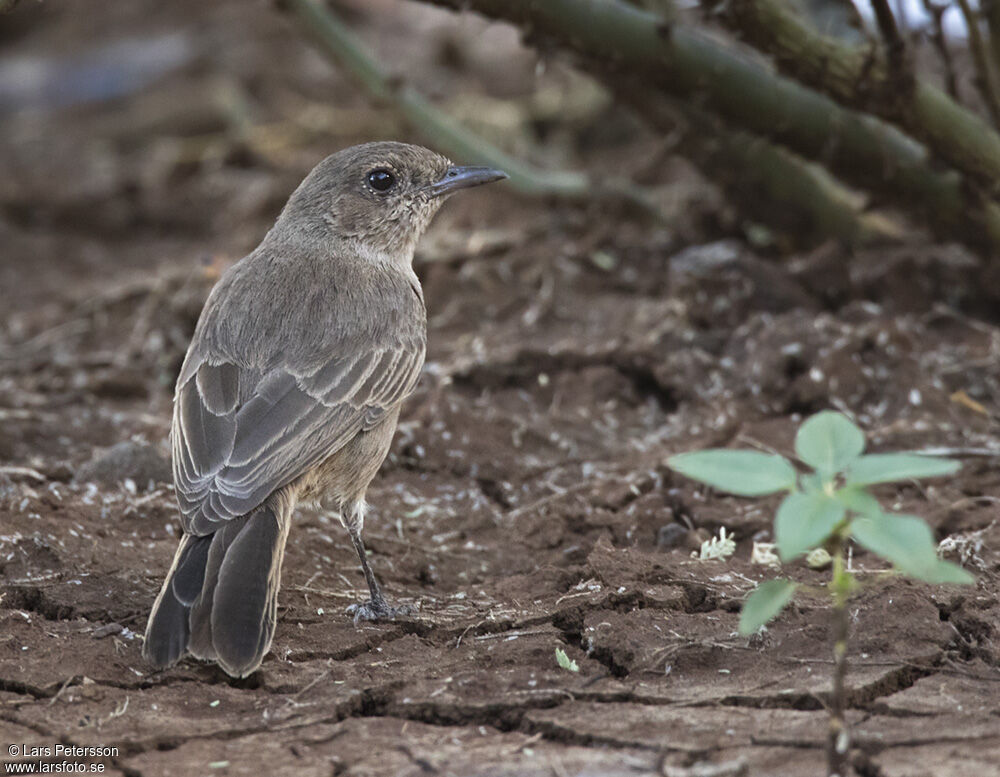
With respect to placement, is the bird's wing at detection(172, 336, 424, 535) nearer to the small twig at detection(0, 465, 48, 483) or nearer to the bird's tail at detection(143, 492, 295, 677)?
the bird's tail at detection(143, 492, 295, 677)

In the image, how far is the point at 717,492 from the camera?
5.14 m

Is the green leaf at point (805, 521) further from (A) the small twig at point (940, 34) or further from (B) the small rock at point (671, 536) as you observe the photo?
(A) the small twig at point (940, 34)

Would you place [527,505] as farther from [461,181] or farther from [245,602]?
[245,602]

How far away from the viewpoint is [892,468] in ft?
9.29

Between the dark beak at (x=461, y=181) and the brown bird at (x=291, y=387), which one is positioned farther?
the dark beak at (x=461, y=181)

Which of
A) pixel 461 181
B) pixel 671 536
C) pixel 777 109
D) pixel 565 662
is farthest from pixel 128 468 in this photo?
pixel 777 109

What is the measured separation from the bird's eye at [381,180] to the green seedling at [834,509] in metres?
2.86

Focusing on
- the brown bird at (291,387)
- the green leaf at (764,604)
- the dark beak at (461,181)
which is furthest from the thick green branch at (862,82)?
the green leaf at (764,604)

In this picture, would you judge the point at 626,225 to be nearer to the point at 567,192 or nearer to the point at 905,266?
the point at 567,192

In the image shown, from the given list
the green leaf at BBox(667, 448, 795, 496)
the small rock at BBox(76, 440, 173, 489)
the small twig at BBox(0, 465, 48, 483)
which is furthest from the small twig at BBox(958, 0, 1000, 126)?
the small twig at BBox(0, 465, 48, 483)

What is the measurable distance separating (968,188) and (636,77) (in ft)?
5.42

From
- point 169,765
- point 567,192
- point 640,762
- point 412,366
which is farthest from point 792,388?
point 169,765

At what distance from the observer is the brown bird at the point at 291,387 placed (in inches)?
148

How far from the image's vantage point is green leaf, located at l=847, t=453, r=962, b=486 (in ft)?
8.97
